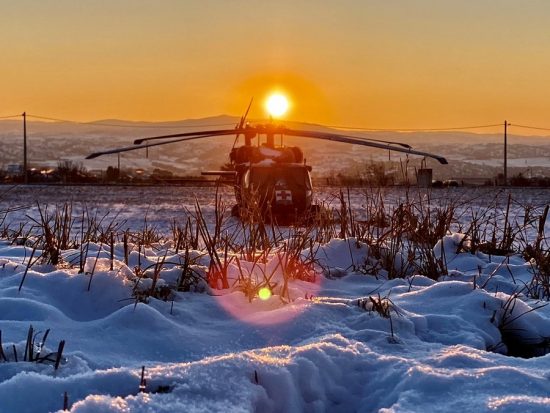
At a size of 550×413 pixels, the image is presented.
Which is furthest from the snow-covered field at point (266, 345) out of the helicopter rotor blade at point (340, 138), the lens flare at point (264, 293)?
the helicopter rotor blade at point (340, 138)

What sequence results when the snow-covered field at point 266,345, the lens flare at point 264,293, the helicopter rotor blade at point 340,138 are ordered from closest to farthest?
the snow-covered field at point 266,345 → the lens flare at point 264,293 → the helicopter rotor blade at point 340,138

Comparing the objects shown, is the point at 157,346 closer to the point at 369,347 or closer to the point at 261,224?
the point at 369,347

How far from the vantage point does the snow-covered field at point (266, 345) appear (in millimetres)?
1852

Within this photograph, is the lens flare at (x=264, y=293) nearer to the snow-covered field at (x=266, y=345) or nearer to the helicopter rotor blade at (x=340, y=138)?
the snow-covered field at (x=266, y=345)

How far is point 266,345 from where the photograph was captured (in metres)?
2.56

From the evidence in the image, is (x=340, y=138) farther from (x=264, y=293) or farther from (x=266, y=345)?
(x=266, y=345)

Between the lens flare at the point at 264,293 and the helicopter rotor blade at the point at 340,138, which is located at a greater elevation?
the helicopter rotor blade at the point at 340,138

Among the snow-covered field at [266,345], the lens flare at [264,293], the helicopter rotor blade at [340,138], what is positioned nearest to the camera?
the snow-covered field at [266,345]

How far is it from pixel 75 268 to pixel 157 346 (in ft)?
4.75

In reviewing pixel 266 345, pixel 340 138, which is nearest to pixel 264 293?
pixel 266 345

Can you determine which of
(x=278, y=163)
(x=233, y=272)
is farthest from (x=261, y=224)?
(x=278, y=163)

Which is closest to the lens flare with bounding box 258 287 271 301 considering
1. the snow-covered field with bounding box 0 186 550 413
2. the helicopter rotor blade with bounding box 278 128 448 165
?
the snow-covered field with bounding box 0 186 550 413

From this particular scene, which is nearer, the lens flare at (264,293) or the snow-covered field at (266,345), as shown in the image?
the snow-covered field at (266,345)

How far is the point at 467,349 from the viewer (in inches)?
95.7
